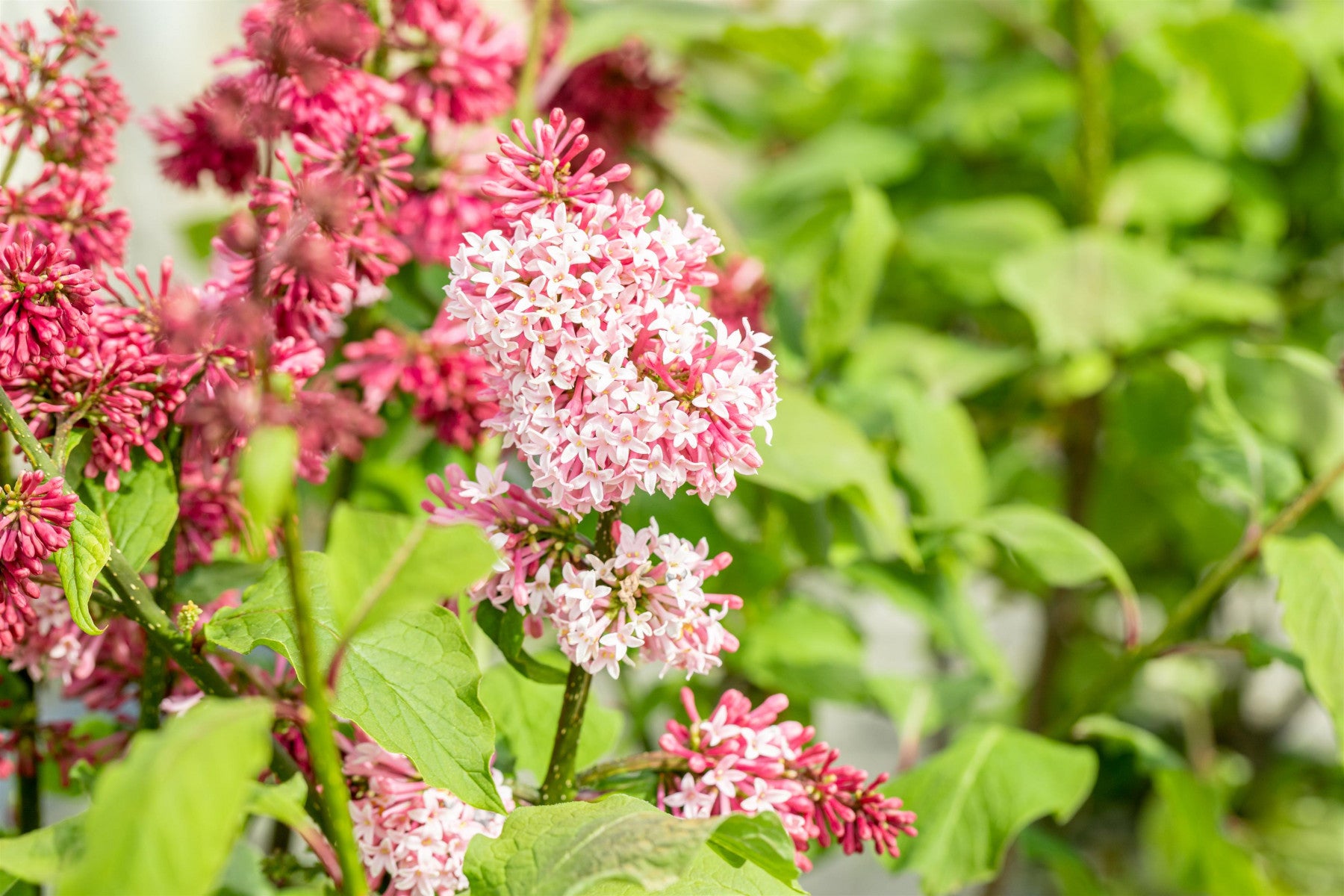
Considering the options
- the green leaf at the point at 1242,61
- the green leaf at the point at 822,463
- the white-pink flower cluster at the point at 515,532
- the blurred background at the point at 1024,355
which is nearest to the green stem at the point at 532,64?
the blurred background at the point at 1024,355

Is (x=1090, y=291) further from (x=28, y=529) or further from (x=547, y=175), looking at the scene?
(x=28, y=529)

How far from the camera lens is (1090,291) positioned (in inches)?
36.9

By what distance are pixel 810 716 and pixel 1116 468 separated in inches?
22.1

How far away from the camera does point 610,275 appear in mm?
378

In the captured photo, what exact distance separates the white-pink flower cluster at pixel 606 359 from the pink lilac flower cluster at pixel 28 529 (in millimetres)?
148

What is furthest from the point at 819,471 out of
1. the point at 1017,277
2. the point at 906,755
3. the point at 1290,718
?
the point at 1290,718

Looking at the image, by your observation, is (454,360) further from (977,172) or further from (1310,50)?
(1310,50)

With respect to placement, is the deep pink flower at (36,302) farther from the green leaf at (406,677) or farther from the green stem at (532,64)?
the green stem at (532,64)

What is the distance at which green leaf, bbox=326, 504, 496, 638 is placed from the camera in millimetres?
295

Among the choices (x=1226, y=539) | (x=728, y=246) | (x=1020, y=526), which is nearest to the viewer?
(x=1020, y=526)

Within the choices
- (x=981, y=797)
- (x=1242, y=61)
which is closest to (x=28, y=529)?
(x=981, y=797)

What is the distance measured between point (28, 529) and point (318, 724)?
0.45 feet

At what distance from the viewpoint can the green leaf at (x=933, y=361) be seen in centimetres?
93

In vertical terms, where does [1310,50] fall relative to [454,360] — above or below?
above
